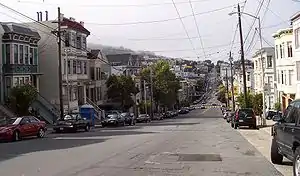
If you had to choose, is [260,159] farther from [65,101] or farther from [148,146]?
[65,101]

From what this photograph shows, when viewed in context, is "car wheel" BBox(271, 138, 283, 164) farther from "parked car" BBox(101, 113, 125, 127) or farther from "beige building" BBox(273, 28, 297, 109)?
"beige building" BBox(273, 28, 297, 109)

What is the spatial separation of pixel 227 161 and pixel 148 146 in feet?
19.1

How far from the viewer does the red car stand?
2655cm

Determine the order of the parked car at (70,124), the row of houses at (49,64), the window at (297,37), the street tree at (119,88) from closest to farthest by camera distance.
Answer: the parked car at (70,124) → the window at (297,37) → the row of houses at (49,64) → the street tree at (119,88)

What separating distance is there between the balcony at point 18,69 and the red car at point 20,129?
16953mm

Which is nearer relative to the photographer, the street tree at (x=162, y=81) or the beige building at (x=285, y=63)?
the beige building at (x=285, y=63)

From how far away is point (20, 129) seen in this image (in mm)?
27484

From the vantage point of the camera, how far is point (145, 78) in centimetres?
9606

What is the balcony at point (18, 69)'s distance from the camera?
148 ft

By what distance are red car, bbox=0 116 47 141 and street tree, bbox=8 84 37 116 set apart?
12332mm

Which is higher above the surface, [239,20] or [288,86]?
[239,20]

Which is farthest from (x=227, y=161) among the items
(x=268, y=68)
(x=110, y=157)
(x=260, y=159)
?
(x=268, y=68)

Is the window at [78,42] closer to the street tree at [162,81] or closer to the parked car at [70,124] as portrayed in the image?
the parked car at [70,124]

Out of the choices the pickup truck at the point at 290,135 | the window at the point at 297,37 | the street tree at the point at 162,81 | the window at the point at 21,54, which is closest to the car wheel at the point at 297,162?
the pickup truck at the point at 290,135
